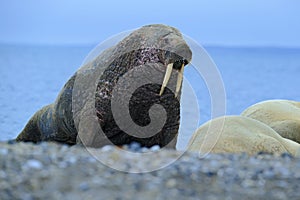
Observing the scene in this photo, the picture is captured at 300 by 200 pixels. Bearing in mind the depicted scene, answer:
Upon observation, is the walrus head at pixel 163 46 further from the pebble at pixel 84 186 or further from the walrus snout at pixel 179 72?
the pebble at pixel 84 186

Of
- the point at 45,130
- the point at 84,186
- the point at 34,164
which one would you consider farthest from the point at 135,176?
the point at 45,130

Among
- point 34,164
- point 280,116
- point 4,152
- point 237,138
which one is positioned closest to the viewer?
point 34,164

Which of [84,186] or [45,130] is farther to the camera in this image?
[45,130]

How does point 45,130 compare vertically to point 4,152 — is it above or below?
below

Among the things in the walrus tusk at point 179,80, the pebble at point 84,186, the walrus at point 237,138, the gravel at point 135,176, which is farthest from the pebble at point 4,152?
the walrus tusk at point 179,80

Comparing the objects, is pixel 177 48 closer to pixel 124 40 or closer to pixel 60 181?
pixel 124 40

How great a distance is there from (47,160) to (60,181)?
33 centimetres

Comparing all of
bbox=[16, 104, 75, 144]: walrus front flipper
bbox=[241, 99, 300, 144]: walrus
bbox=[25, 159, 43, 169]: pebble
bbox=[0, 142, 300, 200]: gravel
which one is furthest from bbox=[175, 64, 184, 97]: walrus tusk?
bbox=[25, 159, 43, 169]: pebble

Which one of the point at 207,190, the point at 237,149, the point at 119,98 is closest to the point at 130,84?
the point at 119,98

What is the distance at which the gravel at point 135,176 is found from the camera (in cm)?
398

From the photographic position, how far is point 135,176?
4285 mm

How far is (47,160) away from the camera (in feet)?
14.2

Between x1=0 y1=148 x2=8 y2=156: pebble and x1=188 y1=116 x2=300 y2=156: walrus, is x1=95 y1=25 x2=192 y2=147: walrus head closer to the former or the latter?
x1=188 y1=116 x2=300 y2=156: walrus

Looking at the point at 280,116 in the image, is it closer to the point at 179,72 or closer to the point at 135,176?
the point at 179,72
